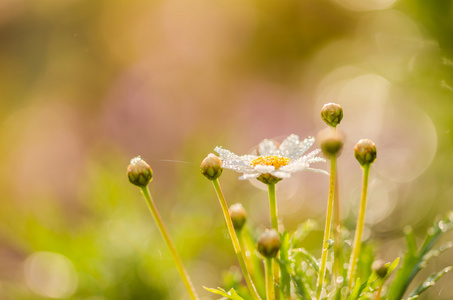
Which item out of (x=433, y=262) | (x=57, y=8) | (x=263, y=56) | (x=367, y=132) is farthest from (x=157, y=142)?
(x=433, y=262)

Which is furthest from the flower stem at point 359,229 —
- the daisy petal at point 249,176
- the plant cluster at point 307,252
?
the daisy petal at point 249,176

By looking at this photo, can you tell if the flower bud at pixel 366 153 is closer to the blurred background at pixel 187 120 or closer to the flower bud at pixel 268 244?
the flower bud at pixel 268 244

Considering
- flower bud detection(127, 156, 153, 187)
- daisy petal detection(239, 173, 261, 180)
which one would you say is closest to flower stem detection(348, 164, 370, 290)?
daisy petal detection(239, 173, 261, 180)

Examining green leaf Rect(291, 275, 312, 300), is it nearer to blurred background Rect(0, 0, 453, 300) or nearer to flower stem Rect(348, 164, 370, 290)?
flower stem Rect(348, 164, 370, 290)

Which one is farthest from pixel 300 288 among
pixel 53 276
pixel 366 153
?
pixel 53 276

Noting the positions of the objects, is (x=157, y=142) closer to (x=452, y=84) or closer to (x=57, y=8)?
(x=57, y=8)
